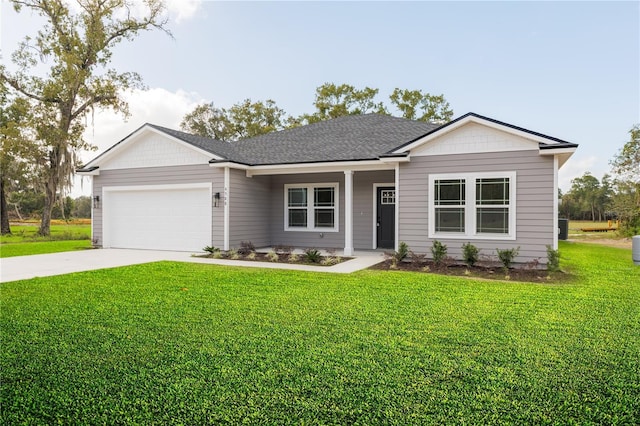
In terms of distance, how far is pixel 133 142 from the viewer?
550 inches

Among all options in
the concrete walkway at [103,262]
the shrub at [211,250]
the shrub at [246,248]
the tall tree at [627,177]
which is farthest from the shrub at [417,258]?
the tall tree at [627,177]

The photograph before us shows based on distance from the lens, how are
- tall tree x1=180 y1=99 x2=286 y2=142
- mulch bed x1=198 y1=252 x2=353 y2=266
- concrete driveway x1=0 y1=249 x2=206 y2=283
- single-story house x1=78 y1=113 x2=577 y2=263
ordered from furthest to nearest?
tall tree x1=180 y1=99 x2=286 y2=142 < mulch bed x1=198 y1=252 x2=353 y2=266 < single-story house x1=78 y1=113 x2=577 y2=263 < concrete driveway x1=0 y1=249 x2=206 y2=283

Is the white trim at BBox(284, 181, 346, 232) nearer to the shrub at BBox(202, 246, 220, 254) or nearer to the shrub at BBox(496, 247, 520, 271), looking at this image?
the shrub at BBox(202, 246, 220, 254)

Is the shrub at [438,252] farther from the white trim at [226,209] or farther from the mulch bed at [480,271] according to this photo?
the white trim at [226,209]

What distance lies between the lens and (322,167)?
12.5 m

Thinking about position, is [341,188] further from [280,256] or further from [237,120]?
[237,120]

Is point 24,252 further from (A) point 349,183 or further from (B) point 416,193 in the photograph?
(B) point 416,193

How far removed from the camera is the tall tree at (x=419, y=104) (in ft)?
95.6

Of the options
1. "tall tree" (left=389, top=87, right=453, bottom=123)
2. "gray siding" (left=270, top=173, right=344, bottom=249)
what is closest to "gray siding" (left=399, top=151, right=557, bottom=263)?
"gray siding" (left=270, top=173, right=344, bottom=249)

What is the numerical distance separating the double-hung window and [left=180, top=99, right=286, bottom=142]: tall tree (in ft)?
54.9

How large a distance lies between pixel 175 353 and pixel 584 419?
3.29 meters

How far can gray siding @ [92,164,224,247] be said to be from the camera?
1269 cm

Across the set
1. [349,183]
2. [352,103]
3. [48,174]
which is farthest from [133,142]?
[352,103]

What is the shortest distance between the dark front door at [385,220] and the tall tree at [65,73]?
17182 millimetres
